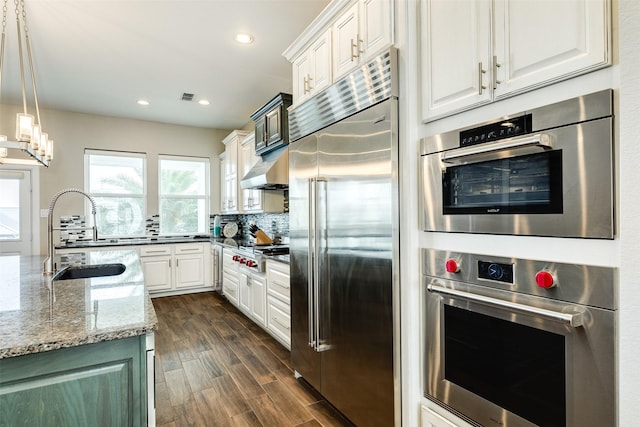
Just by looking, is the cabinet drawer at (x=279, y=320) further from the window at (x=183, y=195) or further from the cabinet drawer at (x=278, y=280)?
the window at (x=183, y=195)

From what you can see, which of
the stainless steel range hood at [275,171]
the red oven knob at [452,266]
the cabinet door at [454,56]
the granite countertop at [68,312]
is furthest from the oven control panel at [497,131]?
the stainless steel range hood at [275,171]

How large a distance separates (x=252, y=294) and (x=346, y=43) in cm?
276

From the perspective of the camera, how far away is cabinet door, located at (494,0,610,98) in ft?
3.10

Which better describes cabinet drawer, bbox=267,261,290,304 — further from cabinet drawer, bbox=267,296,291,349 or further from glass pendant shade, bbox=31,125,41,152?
glass pendant shade, bbox=31,125,41,152

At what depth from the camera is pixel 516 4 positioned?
1123 mm

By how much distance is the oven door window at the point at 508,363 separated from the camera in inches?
41.8

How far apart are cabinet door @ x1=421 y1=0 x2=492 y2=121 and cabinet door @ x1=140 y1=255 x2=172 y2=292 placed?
191 inches

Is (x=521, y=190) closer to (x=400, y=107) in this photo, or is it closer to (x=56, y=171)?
(x=400, y=107)

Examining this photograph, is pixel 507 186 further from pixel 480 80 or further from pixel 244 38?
pixel 244 38

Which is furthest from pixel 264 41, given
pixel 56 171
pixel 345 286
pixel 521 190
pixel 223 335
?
pixel 56 171

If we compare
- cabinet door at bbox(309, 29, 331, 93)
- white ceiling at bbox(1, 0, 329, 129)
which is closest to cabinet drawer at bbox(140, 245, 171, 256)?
white ceiling at bbox(1, 0, 329, 129)

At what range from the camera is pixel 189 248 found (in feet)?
17.7

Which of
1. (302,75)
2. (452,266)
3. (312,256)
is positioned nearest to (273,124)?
(302,75)

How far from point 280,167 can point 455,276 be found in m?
2.57
